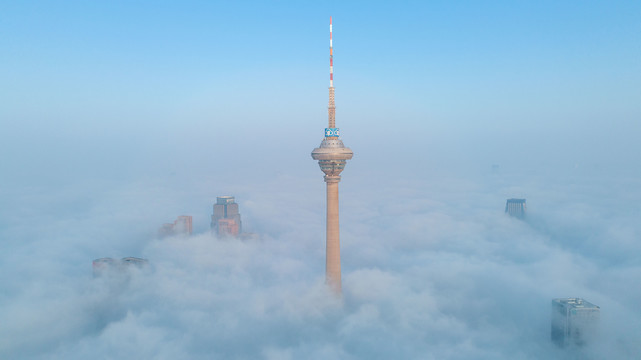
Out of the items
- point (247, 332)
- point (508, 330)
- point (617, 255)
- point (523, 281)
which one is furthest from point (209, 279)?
point (617, 255)

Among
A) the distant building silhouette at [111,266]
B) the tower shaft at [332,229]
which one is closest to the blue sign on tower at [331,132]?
the tower shaft at [332,229]

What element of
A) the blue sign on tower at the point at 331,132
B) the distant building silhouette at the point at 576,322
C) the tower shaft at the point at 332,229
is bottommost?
the distant building silhouette at the point at 576,322

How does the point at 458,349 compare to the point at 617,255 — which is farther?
the point at 617,255

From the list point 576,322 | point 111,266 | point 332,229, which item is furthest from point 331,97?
point 111,266

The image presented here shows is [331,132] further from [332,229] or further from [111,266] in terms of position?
[111,266]

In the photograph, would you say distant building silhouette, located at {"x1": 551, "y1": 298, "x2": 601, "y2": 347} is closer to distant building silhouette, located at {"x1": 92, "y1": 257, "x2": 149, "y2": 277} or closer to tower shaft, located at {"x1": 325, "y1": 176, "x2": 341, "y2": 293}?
tower shaft, located at {"x1": 325, "y1": 176, "x2": 341, "y2": 293}

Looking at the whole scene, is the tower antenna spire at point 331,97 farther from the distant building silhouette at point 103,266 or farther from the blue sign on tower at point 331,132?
the distant building silhouette at point 103,266

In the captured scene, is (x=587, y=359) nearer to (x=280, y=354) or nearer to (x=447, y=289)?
(x=447, y=289)

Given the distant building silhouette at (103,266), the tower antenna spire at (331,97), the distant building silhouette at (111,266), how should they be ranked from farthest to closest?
1. the distant building silhouette at (111,266)
2. the distant building silhouette at (103,266)
3. the tower antenna spire at (331,97)
